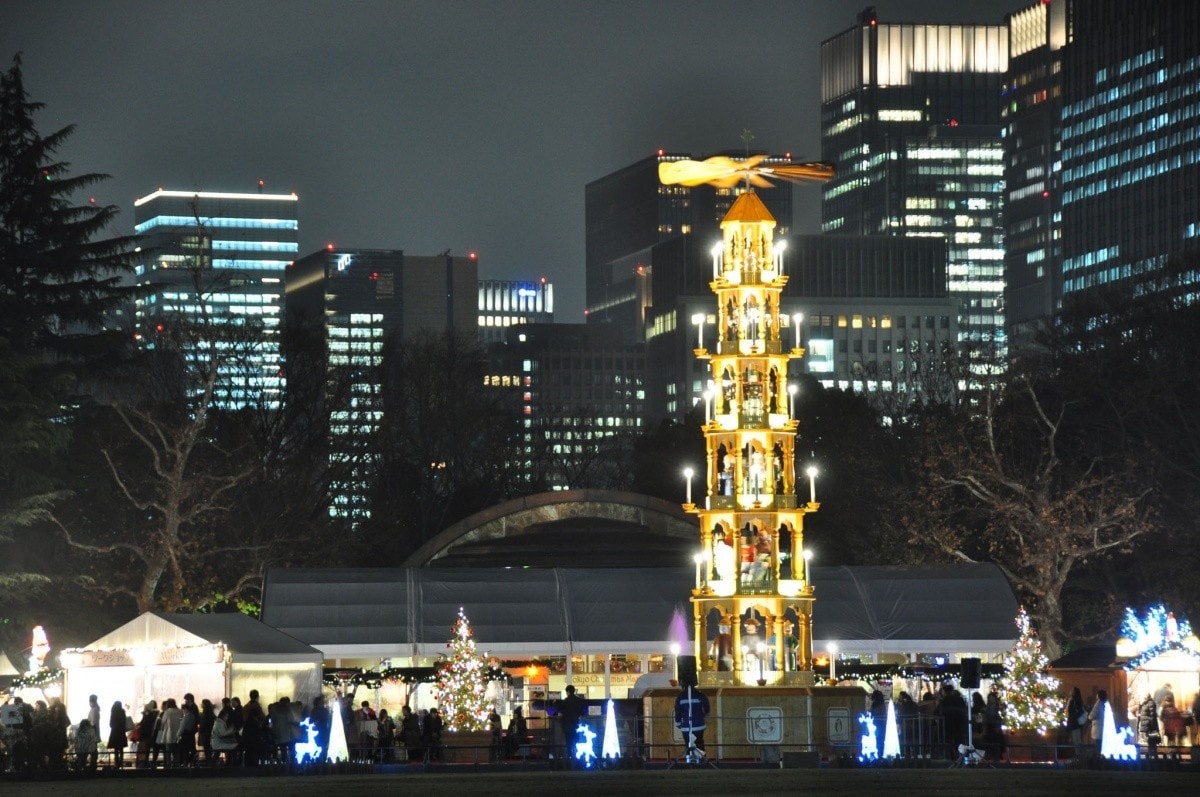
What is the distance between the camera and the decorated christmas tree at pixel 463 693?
131ft

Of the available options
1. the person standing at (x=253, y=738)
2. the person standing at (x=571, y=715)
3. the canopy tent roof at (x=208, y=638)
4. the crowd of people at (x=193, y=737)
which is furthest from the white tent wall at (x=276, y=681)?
the person standing at (x=571, y=715)

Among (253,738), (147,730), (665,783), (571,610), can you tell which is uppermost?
(571,610)

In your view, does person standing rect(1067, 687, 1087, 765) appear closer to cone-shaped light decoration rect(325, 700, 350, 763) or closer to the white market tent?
cone-shaped light decoration rect(325, 700, 350, 763)

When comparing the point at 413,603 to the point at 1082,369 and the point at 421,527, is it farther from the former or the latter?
the point at 421,527

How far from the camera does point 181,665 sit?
41.2 meters

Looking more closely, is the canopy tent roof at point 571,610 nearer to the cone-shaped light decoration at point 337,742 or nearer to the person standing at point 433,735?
the person standing at point 433,735

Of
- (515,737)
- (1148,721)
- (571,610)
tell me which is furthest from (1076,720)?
(571,610)

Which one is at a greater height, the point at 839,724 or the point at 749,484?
the point at 749,484

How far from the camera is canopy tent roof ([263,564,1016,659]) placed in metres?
50.3

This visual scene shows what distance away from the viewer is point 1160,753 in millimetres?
35250

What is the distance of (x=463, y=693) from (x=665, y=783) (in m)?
10.9

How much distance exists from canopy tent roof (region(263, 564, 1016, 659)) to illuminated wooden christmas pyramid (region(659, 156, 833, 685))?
10.1 metres

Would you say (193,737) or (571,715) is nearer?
(193,737)

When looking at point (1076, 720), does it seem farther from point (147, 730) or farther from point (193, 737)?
point (147, 730)
